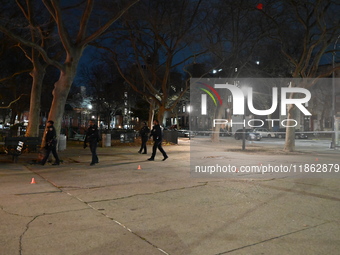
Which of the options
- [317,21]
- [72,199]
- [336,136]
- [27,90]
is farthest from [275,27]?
[27,90]

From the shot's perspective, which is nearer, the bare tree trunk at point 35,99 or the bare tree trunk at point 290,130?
the bare tree trunk at point 35,99

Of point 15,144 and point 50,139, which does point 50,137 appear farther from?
point 15,144

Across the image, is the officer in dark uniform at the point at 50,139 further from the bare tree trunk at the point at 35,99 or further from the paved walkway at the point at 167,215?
the bare tree trunk at the point at 35,99

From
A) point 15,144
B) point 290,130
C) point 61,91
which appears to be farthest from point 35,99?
point 290,130

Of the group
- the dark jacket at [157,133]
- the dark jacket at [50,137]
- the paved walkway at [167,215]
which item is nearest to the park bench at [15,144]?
the dark jacket at [50,137]

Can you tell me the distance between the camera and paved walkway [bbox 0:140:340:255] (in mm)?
4582

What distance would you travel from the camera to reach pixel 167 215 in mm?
6047

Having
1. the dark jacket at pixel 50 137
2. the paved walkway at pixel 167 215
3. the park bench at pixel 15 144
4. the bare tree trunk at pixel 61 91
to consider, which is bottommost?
the paved walkway at pixel 167 215

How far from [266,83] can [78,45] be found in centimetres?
3188

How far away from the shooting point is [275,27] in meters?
19.6

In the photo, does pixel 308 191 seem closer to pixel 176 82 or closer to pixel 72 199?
pixel 72 199

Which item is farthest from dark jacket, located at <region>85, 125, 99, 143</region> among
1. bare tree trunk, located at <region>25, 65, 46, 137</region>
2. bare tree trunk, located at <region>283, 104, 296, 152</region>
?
bare tree trunk, located at <region>283, 104, 296, 152</region>

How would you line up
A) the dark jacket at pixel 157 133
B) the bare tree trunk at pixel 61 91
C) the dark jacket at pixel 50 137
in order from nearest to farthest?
the dark jacket at pixel 50 137
the bare tree trunk at pixel 61 91
the dark jacket at pixel 157 133

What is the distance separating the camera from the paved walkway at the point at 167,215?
458 centimetres
